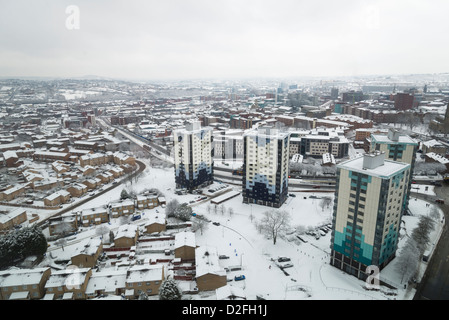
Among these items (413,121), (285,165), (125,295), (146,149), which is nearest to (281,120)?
(413,121)

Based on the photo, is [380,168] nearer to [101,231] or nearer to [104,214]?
[101,231]

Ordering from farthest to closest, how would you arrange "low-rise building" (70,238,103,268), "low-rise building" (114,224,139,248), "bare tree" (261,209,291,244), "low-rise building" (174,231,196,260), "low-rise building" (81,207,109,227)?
"low-rise building" (81,207,109,227)
"bare tree" (261,209,291,244)
"low-rise building" (114,224,139,248)
"low-rise building" (174,231,196,260)
"low-rise building" (70,238,103,268)

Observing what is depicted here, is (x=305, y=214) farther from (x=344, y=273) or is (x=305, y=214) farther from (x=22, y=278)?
(x=22, y=278)

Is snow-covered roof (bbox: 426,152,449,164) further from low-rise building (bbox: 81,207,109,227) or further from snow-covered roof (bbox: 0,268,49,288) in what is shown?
snow-covered roof (bbox: 0,268,49,288)

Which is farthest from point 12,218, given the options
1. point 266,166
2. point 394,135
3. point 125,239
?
point 394,135

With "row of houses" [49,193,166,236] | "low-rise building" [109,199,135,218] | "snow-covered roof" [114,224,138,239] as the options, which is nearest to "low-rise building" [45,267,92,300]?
"snow-covered roof" [114,224,138,239]

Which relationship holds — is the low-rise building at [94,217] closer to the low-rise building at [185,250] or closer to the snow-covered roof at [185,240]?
the snow-covered roof at [185,240]

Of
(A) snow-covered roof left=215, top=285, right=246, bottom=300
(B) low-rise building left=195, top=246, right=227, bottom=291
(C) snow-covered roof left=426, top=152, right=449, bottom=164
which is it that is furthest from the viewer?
(C) snow-covered roof left=426, top=152, right=449, bottom=164
